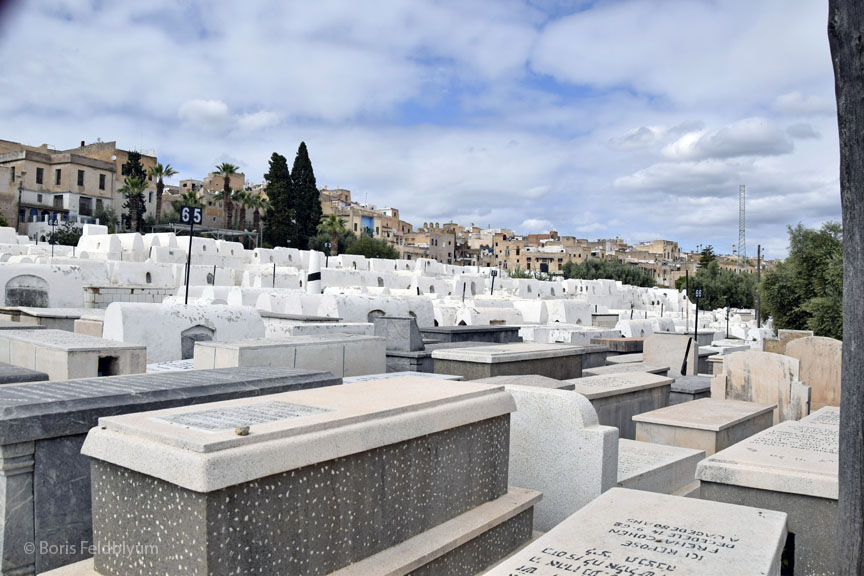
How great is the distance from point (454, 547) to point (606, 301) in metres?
→ 56.2

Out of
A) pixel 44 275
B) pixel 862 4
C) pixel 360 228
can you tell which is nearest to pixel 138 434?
pixel 862 4

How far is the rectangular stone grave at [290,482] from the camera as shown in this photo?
209 centimetres

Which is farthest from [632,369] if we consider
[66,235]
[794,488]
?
[66,235]

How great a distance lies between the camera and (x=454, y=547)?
2.90 metres

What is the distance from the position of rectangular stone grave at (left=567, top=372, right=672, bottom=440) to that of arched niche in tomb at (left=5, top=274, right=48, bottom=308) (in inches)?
444

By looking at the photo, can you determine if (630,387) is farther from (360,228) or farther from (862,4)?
(360,228)

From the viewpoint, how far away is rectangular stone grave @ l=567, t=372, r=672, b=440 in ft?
22.5

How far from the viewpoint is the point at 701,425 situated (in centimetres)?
615

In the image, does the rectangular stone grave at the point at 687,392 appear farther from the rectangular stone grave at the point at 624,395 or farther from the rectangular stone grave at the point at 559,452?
the rectangular stone grave at the point at 559,452

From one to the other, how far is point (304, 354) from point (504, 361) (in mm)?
2317

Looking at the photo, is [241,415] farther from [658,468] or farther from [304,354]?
[304,354]

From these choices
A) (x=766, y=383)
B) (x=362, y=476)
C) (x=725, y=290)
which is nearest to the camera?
(x=362, y=476)

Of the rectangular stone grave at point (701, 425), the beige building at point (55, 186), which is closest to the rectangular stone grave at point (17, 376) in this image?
the rectangular stone grave at point (701, 425)

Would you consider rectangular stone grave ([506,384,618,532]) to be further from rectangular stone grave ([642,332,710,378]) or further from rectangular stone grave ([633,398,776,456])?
rectangular stone grave ([642,332,710,378])
